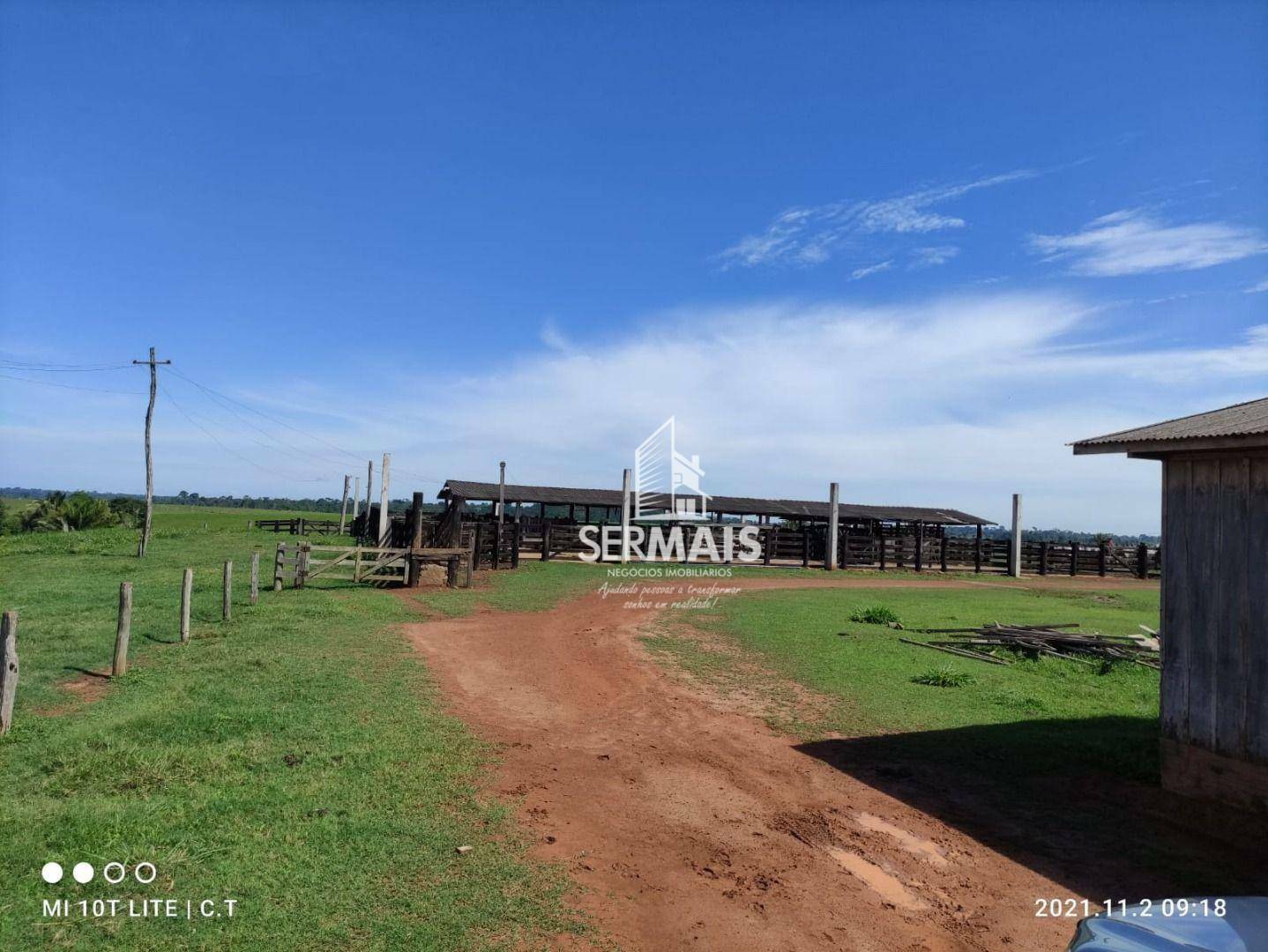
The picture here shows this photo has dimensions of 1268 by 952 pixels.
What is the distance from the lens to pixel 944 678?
12.0m

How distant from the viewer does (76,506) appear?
4878 centimetres

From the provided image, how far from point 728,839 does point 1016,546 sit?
37050mm

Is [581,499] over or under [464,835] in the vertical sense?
over

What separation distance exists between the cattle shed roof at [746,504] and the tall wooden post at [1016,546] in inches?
145

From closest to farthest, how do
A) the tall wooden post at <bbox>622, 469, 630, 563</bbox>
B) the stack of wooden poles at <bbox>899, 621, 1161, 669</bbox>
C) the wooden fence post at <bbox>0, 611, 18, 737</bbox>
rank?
the wooden fence post at <bbox>0, 611, 18, 737</bbox> < the stack of wooden poles at <bbox>899, 621, 1161, 669</bbox> < the tall wooden post at <bbox>622, 469, 630, 563</bbox>

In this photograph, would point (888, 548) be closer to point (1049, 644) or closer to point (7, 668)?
point (1049, 644)

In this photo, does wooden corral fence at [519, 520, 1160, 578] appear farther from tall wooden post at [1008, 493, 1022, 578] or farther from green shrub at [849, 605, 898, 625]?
green shrub at [849, 605, 898, 625]

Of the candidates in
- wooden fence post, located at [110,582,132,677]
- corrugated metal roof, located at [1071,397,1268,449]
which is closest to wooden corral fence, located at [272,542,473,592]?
wooden fence post, located at [110,582,132,677]

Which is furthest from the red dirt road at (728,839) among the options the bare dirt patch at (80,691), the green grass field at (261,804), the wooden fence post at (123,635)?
the wooden fence post at (123,635)

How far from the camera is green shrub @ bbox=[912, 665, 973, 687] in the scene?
11.9m

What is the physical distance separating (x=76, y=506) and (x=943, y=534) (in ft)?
183

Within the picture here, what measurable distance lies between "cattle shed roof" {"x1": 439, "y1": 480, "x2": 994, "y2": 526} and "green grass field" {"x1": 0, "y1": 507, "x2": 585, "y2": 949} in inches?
934

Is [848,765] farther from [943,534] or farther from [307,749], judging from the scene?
[943,534]

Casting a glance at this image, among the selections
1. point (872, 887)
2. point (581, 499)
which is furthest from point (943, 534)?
point (872, 887)
